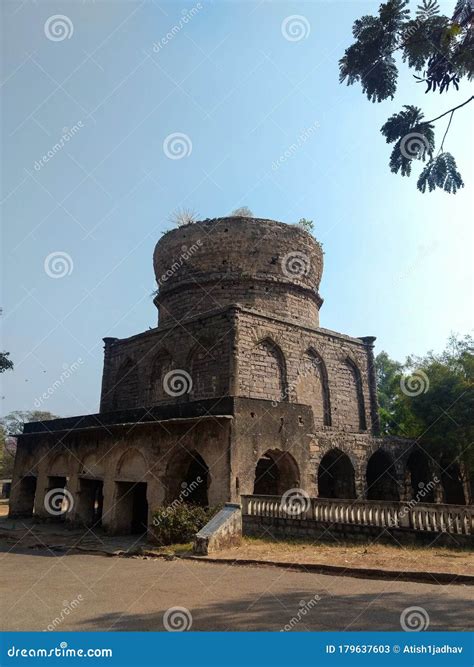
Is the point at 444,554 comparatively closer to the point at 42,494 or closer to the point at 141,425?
the point at 141,425

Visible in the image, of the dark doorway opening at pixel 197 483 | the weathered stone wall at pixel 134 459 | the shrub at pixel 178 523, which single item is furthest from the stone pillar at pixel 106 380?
the shrub at pixel 178 523

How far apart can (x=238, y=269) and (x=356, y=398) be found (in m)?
7.68

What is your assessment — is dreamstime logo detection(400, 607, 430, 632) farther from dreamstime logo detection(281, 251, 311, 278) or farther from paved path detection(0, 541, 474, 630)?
dreamstime logo detection(281, 251, 311, 278)

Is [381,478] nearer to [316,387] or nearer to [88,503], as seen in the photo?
[316,387]

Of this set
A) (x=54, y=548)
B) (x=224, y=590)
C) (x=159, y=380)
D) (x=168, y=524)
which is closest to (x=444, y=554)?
(x=224, y=590)

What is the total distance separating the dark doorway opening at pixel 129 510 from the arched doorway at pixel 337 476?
21.3 feet

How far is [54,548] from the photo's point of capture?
1192 centimetres

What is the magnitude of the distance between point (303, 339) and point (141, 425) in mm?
7652

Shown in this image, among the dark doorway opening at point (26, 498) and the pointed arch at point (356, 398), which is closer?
the dark doorway opening at point (26, 498)

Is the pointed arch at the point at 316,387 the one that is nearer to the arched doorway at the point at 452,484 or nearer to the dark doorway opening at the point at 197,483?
the dark doorway opening at the point at 197,483

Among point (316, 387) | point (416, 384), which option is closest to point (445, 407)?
point (416, 384)
